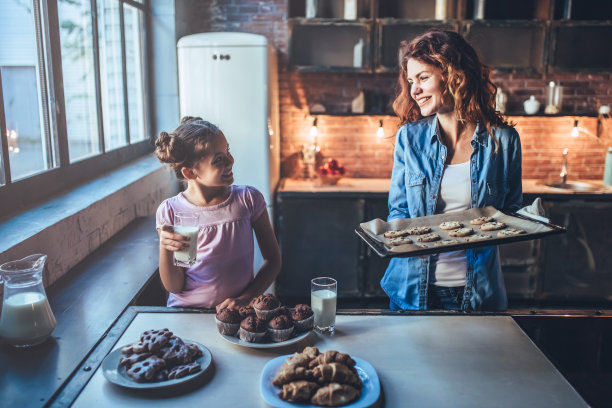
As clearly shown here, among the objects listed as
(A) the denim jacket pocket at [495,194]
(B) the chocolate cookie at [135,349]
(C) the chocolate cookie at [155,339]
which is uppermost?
(A) the denim jacket pocket at [495,194]

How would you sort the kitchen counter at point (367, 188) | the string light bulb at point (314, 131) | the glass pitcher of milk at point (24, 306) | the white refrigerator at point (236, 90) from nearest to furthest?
the glass pitcher of milk at point (24, 306) → the white refrigerator at point (236, 90) → the kitchen counter at point (367, 188) → the string light bulb at point (314, 131)

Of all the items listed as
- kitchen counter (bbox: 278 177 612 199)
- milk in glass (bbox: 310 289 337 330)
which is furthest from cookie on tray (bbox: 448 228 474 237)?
kitchen counter (bbox: 278 177 612 199)

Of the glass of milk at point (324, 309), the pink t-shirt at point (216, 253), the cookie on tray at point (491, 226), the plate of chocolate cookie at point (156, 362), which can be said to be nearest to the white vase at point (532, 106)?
the cookie on tray at point (491, 226)

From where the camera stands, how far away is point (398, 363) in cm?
127

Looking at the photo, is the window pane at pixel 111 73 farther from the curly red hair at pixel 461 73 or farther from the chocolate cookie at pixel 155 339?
the chocolate cookie at pixel 155 339

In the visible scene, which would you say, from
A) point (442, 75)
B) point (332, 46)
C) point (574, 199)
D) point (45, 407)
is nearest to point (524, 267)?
point (574, 199)

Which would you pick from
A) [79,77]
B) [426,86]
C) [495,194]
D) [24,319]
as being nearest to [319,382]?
[24,319]

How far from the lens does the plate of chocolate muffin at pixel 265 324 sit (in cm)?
133

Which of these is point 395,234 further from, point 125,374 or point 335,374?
point 125,374

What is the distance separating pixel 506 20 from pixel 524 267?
187 centimetres

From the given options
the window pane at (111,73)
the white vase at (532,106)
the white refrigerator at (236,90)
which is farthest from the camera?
the white vase at (532,106)

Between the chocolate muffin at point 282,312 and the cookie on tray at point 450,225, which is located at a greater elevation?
the cookie on tray at point 450,225

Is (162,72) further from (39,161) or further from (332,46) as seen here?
(39,161)

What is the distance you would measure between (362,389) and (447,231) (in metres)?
0.84
